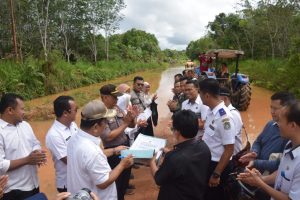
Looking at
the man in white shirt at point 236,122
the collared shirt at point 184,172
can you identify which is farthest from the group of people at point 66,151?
the man in white shirt at point 236,122

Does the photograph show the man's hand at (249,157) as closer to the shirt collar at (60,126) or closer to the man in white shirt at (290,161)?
the man in white shirt at (290,161)

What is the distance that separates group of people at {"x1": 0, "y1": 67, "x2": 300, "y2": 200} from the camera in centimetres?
216

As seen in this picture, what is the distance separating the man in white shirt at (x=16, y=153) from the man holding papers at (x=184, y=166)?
1.13 meters

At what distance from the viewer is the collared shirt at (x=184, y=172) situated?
7.41 feet

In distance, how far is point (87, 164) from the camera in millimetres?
2236

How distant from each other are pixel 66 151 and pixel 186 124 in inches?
46.8

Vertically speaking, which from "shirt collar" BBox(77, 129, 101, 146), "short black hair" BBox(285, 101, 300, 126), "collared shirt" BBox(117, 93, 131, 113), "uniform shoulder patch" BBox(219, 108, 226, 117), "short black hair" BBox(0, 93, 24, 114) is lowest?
"collared shirt" BBox(117, 93, 131, 113)

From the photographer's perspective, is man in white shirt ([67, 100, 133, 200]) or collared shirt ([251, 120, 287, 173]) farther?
collared shirt ([251, 120, 287, 173])

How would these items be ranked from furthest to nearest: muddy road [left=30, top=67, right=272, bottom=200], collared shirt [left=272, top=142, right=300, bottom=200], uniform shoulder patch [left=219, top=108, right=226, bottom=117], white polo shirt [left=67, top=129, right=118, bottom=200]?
1. muddy road [left=30, top=67, right=272, bottom=200]
2. uniform shoulder patch [left=219, top=108, right=226, bottom=117]
3. white polo shirt [left=67, top=129, right=118, bottom=200]
4. collared shirt [left=272, top=142, right=300, bottom=200]

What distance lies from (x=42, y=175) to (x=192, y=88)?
312cm

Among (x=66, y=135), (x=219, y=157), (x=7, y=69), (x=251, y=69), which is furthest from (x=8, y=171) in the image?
(x=251, y=69)

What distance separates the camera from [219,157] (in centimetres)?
306

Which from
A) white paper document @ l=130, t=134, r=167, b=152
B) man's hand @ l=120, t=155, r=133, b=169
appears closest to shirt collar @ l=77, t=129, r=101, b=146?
man's hand @ l=120, t=155, r=133, b=169

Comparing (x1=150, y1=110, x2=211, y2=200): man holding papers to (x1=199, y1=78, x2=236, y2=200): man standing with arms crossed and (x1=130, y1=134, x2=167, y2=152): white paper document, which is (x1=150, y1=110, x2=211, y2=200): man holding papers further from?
(x1=199, y1=78, x2=236, y2=200): man standing with arms crossed
